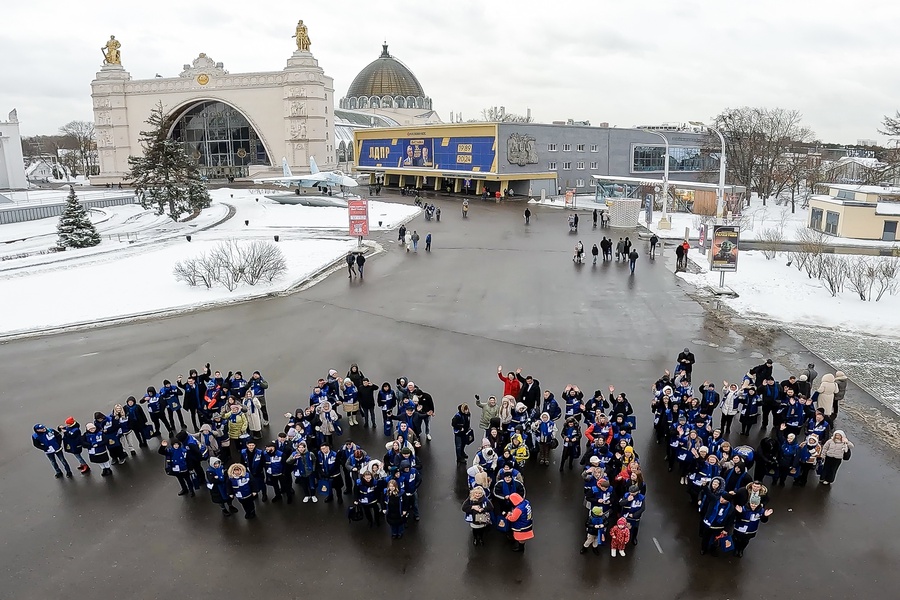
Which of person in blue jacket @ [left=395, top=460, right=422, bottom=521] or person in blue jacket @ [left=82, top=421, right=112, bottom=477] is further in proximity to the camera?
person in blue jacket @ [left=82, top=421, right=112, bottom=477]

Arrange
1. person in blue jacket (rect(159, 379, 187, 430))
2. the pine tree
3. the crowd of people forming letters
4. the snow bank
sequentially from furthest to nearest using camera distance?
the pine tree, the snow bank, person in blue jacket (rect(159, 379, 187, 430)), the crowd of people forming letters

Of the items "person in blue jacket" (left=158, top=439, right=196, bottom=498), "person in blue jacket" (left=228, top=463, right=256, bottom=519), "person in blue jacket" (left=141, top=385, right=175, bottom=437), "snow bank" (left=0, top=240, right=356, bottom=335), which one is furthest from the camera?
"snow bank" (left=0, top=240, right=356, bottom=335)

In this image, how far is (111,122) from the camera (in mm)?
83875

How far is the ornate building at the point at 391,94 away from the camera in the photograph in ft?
370

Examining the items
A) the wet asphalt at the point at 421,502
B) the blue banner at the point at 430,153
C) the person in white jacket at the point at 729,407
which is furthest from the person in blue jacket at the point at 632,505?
the blue banner at the point at 430,153

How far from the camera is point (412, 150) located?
62.9 metres

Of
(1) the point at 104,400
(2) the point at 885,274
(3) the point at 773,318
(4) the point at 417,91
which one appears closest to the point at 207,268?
(1) the point at 104,400

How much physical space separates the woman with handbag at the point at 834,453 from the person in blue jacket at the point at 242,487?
8.99 metres

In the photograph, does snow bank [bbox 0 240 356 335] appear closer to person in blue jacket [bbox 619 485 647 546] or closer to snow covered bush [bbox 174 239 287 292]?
snow covered bush [bbox 174 239 287 292]

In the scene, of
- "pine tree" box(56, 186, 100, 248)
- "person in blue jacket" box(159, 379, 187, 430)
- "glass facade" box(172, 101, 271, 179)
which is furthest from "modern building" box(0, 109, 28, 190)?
"person in blue jacket" box(159, 379, 187, 430)

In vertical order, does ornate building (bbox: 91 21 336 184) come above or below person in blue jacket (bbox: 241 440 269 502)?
above

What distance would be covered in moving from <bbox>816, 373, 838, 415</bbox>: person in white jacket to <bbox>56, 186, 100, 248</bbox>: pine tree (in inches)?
1391

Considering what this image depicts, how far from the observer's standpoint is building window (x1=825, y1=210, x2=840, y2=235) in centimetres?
3600

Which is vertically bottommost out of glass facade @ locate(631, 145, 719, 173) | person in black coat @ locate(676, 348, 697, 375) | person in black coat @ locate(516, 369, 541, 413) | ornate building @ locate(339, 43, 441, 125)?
person in black coat @ locate(516, 369, 541, 413)
